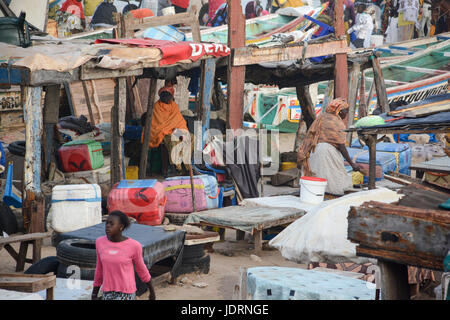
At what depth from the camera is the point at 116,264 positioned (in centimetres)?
406

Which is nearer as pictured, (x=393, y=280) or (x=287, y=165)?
(x=393, y=280)

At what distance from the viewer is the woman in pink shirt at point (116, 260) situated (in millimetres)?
4066

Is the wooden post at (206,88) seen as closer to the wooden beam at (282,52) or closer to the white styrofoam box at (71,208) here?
the wooden beam at (282,52)

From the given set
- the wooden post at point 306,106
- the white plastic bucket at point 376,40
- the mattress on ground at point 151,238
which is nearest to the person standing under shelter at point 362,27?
the white plastic bucket at point 376,40

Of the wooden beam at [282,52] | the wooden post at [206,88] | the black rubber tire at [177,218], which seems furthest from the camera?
the wooden beam at [282,52]

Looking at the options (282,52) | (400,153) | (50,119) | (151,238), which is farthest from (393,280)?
(400,153)

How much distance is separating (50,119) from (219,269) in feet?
16.0

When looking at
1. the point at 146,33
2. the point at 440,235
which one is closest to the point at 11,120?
the point at 146,33

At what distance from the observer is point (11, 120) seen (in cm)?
1435

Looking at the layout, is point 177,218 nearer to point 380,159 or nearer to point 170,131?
point 170,131

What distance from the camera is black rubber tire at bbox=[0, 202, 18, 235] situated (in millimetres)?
8148

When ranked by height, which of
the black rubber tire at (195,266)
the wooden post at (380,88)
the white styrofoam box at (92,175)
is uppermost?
the wooden post at (380,88)

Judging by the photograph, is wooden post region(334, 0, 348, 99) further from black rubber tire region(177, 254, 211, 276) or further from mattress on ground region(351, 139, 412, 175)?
black rubber tire region(177, 254, 211, 276)

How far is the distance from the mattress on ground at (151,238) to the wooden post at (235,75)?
194 inches
